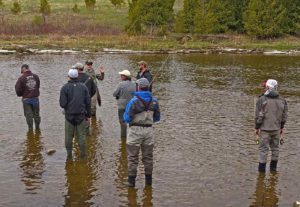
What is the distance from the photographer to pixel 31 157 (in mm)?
11242

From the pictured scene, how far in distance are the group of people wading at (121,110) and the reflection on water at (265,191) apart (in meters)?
2.07

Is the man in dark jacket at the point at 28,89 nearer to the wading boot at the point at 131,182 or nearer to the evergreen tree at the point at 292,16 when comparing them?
the wading boot at the point at 131,182

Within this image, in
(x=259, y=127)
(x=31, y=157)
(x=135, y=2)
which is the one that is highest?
(x=135, y=2)

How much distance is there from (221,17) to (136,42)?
1587 cm

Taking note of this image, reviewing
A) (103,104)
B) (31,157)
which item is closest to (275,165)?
(31,157)

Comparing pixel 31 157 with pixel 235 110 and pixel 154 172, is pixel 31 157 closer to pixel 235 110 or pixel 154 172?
pixel 154 172

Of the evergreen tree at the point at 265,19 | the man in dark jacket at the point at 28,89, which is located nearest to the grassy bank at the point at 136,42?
the evergreen tree at the point at 265,19

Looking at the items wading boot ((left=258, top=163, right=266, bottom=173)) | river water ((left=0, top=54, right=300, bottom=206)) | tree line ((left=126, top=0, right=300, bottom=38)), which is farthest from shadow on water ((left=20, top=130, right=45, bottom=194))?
tree line ((left=126, top=0, right=300, bottom=38))

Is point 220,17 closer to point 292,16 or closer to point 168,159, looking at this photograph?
point 292,16

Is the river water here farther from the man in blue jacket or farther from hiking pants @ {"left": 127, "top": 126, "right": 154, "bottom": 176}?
the man in blue jacket

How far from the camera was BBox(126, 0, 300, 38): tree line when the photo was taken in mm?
56875

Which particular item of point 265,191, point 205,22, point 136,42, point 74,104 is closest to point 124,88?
point 74,104

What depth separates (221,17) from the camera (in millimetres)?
60312

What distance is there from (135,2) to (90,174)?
179ft
